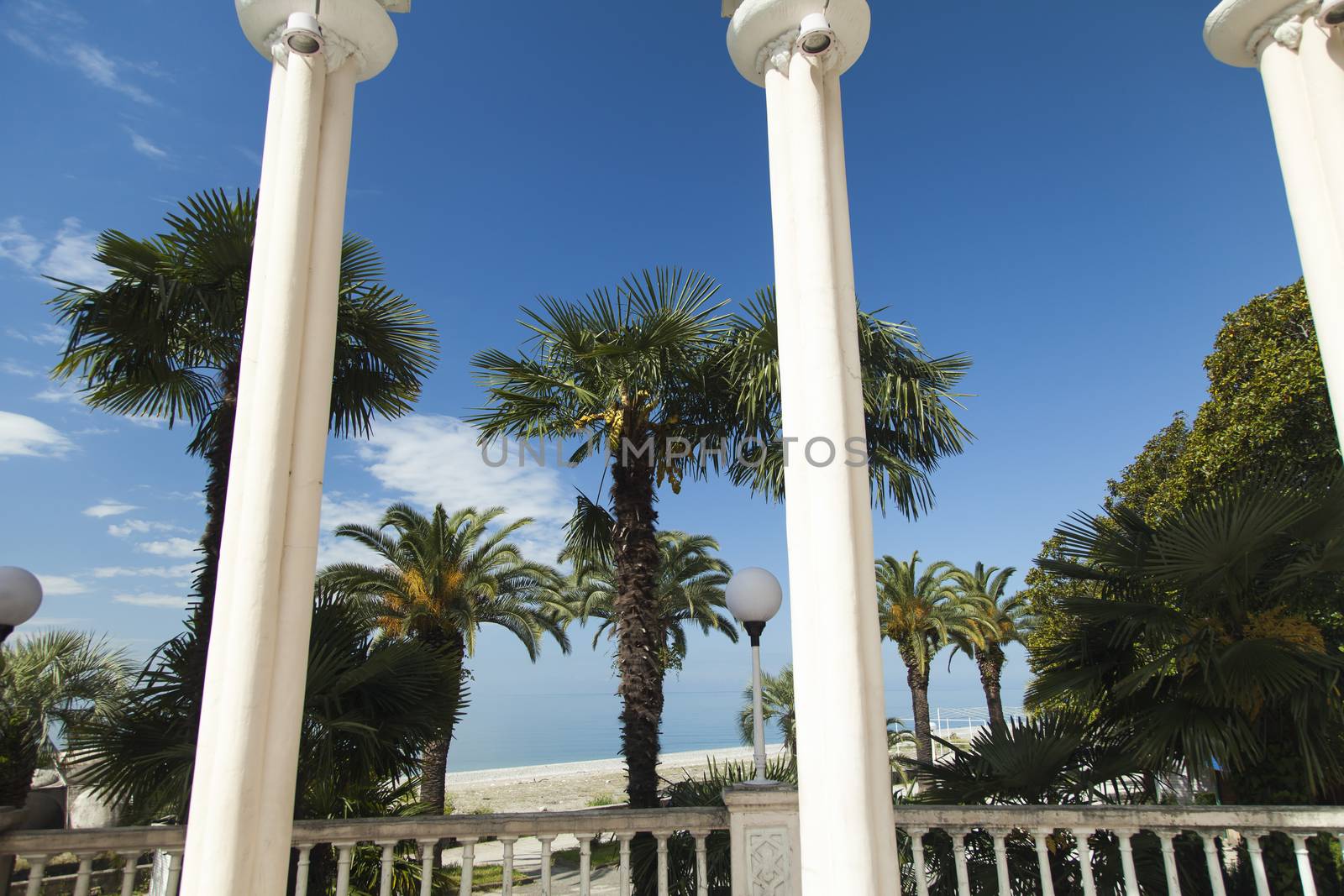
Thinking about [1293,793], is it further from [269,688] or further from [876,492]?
[269,688]

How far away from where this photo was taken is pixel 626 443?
8.58 m

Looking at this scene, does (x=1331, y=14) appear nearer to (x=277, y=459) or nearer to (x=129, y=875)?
(x=277, y=459)

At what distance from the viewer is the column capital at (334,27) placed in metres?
3.29

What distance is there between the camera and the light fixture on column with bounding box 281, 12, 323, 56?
3207mm

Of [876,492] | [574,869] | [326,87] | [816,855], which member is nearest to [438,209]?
[876,492]

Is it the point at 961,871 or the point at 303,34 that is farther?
the point at 961,871

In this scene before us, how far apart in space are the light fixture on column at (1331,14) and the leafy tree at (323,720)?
20.0ft

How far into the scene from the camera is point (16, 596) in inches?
166

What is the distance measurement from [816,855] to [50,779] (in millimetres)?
27175

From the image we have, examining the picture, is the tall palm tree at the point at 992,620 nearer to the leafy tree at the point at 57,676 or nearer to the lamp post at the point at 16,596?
the lamp post at the point at 16,596

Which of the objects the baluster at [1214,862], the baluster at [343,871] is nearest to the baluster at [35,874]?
the baluster at [343,871]

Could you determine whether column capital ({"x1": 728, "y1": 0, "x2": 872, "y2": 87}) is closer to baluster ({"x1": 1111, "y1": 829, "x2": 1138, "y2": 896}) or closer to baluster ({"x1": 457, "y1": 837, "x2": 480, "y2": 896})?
baluster ({"x1": 457, "y1": 837, "x2": 480, "y2": 896})

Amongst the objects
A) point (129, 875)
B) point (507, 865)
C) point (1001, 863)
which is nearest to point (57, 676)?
point (129, 875)

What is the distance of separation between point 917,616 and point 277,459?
23542 millimetres
